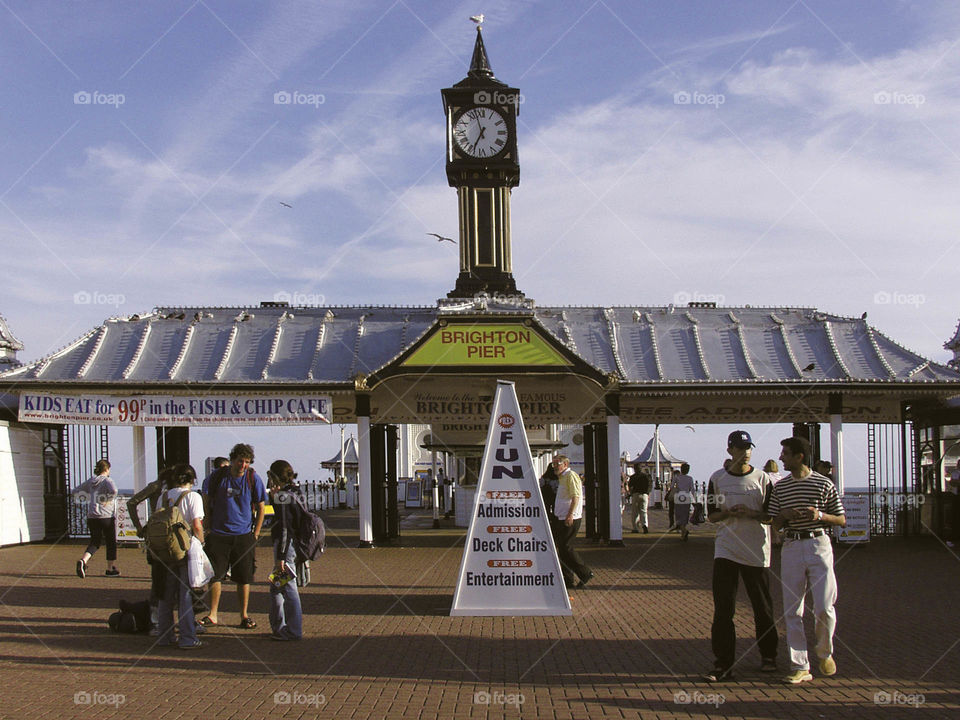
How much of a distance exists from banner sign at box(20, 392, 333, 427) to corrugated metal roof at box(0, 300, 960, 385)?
39 cm

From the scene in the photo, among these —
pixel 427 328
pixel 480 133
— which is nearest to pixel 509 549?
pixel 427 328

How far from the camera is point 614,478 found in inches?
757

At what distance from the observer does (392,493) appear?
2014 centimetres

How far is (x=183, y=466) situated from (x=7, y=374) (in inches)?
449

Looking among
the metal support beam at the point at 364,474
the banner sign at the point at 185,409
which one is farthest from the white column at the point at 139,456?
the metal support beam at the point at 364,474

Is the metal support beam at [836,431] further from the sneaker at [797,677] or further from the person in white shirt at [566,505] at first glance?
the sneaker at [797,677]

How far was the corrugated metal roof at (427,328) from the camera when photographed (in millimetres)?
19578

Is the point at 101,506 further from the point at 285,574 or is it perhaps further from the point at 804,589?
the point at 804,589

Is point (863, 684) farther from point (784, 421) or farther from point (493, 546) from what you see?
point (784, 421)

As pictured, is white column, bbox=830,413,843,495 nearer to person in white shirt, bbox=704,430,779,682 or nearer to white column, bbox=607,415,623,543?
white column, bbox=607,415,623,543

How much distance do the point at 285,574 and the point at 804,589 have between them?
4623 mm

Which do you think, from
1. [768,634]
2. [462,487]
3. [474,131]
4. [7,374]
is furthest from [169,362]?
[768,634]

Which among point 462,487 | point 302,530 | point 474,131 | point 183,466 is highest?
point 474,131

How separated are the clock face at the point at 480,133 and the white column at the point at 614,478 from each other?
10.4 m
